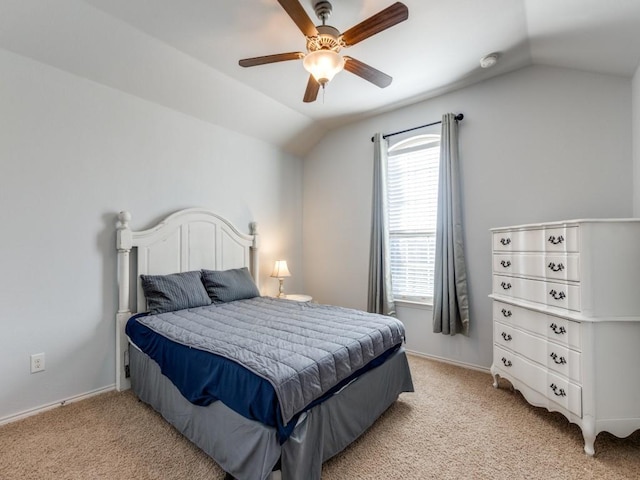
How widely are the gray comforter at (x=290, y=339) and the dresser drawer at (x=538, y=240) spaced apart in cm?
107

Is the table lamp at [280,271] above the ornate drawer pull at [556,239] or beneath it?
beneath

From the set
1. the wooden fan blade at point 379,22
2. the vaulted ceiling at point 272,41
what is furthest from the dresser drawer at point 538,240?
the wooden fan blade at point 379,22

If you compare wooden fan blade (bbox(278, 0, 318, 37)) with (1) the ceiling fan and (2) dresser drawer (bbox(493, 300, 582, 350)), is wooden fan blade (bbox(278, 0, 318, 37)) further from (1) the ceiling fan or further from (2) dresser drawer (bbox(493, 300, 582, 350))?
(2) dresser drawer (bbox(493, 300, 582, 350))

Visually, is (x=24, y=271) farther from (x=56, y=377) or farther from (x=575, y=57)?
(x=575, y=57)

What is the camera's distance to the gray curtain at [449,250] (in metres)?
3.02

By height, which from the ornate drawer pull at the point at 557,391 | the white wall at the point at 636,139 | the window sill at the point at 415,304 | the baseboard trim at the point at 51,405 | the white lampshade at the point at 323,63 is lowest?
the baseboard trim at the point at 51,405

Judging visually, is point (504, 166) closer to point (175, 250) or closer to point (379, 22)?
point (379, 22)

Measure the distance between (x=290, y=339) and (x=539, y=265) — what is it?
1770mm

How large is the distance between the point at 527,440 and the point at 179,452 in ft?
6.95

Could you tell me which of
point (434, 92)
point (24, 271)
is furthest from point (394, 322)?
point (24, 271)

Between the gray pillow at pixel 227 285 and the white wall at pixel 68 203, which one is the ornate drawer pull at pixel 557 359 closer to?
the gray pillow at pixel 227 285

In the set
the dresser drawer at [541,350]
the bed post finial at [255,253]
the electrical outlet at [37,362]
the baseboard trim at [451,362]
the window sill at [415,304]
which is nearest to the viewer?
the dresser drawer at [541,350]

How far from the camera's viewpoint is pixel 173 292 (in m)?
2.72

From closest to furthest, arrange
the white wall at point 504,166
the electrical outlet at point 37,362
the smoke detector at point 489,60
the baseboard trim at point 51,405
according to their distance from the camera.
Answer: the baseboard trim at point 51,405 < the electrical outlet at point 37,362 < the white wall at point 504,166 < the smoke detector at point 489,60
